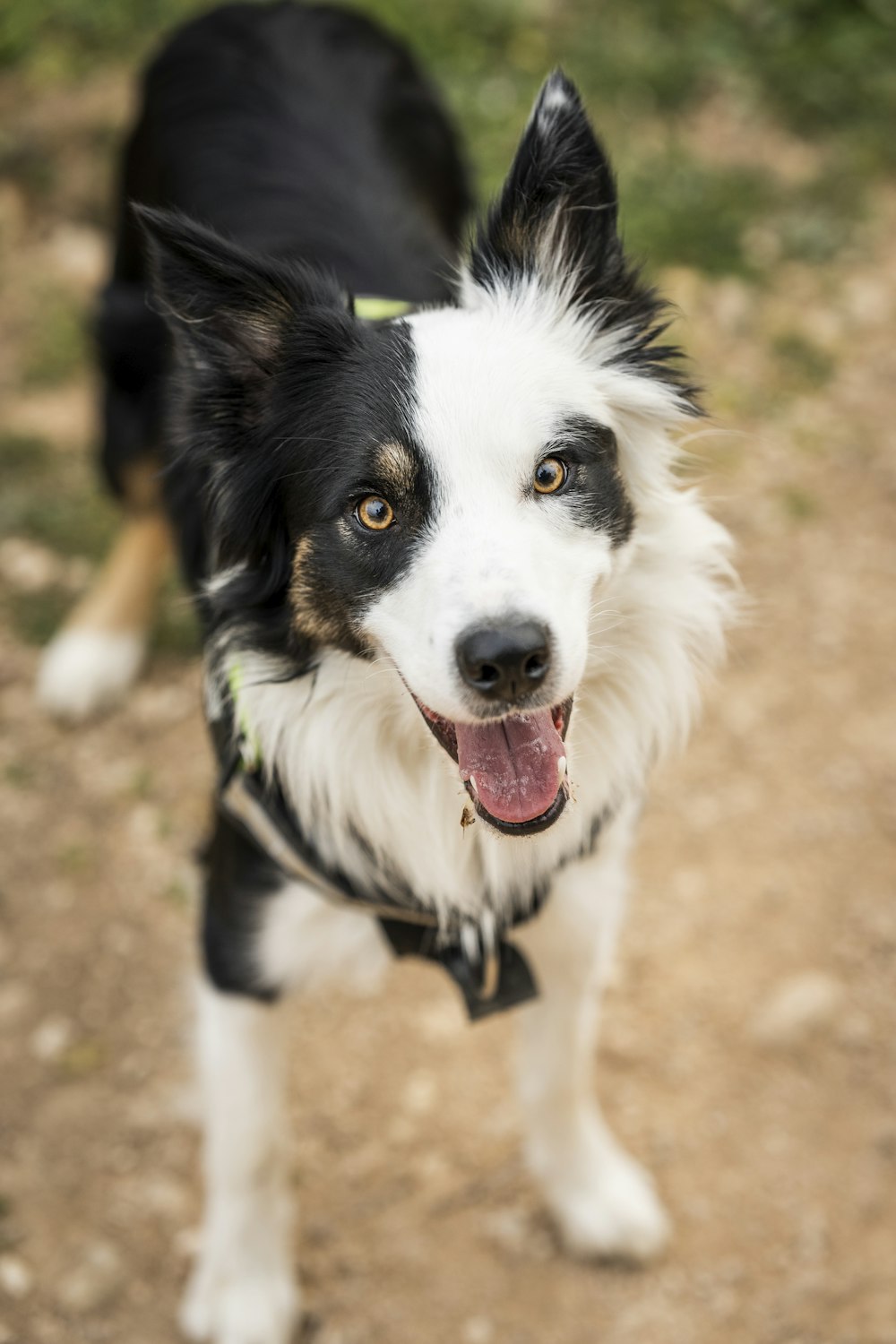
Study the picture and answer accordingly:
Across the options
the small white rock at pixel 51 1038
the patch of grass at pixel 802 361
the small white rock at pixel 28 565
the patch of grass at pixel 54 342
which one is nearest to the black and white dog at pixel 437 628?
the small white rock at pixel 51 1038

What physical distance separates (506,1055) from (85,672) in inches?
70.7

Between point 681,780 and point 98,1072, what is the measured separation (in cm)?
188

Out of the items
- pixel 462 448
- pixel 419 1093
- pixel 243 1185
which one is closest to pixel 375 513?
pixel 462 448

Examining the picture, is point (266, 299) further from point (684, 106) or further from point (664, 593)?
point (684, 106)

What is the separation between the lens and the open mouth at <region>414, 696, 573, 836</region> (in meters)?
2.15

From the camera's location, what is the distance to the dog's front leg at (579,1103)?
2.72 metres

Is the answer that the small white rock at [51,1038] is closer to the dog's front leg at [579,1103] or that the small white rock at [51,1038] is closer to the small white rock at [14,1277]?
the small white rock at [14,1277]

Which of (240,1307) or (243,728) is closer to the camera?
(243,728)

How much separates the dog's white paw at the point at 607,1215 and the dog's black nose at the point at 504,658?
1603mm

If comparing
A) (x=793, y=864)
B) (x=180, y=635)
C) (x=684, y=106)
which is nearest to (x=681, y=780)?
(x=793, y=864)

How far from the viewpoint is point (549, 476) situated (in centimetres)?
225

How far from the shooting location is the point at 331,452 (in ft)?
7.57

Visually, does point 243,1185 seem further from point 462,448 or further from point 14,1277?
point 462,448

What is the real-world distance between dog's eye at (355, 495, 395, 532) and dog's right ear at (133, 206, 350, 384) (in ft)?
1.12
